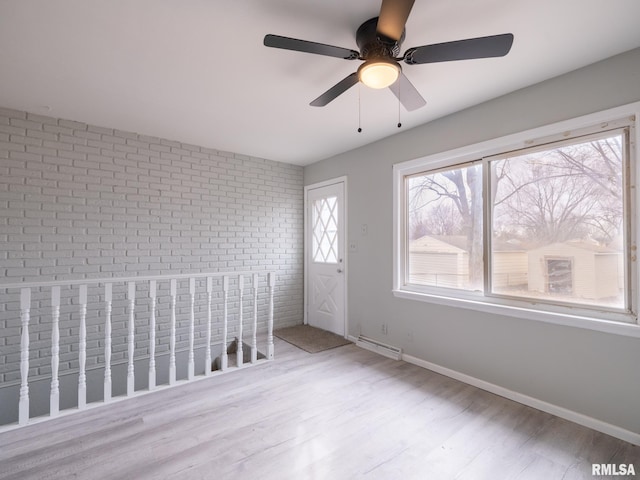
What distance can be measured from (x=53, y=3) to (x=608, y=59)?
3459 mm

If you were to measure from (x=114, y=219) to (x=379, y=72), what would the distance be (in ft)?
10.5

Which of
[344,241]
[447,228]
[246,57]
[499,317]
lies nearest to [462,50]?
[246,57]

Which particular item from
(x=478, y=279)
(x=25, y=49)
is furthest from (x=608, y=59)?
(x=25, y=49)

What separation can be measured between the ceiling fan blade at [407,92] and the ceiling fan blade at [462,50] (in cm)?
18

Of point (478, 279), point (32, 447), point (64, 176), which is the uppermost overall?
point (64, 176)

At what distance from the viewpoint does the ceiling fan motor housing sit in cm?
160

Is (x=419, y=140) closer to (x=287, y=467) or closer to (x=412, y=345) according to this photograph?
(x=412, y=345)

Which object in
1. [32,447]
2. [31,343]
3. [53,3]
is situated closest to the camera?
[53,3]

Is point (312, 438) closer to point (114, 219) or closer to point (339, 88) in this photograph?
point (339, 88)

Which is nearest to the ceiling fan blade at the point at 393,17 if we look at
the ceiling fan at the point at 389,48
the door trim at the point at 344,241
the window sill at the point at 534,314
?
the ceiling fan at the point at 389,48

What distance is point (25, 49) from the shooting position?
1979 mm

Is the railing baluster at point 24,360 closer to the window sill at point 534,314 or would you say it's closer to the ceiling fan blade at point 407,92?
the ceiling fan blade at point 407,92

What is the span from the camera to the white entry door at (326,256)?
4266mm

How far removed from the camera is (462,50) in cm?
155
